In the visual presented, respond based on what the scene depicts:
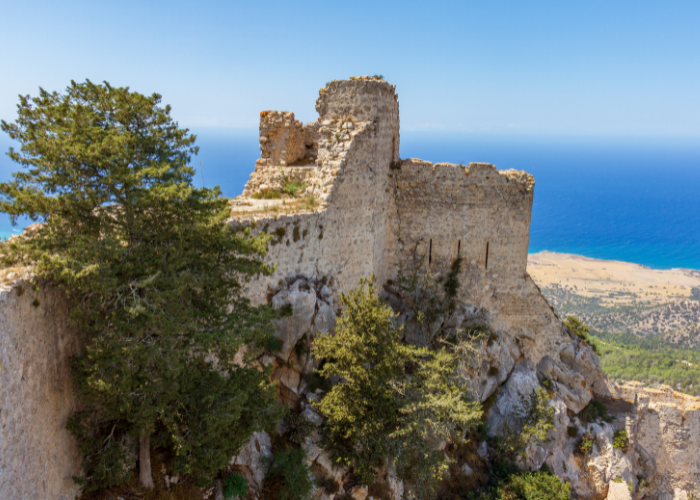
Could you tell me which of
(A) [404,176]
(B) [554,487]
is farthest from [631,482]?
(A) [404,176]

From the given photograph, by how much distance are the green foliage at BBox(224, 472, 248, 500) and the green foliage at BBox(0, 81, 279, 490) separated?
4.37 ft

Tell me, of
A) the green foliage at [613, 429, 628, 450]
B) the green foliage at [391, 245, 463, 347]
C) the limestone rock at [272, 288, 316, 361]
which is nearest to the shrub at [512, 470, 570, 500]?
the green foliage at [613, 429, 628, 450]

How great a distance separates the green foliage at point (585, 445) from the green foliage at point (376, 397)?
8.01 metres

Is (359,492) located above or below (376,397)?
below

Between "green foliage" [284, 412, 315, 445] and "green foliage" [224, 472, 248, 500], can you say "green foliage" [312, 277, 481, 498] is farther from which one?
"green foliage" [224, 472, 248, 500]

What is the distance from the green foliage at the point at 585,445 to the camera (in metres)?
17.3

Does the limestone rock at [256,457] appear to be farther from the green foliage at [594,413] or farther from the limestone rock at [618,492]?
the limestone rock at [618,492]

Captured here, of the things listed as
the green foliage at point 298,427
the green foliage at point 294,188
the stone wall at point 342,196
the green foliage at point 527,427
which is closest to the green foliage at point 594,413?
the green foliage at point 527,427

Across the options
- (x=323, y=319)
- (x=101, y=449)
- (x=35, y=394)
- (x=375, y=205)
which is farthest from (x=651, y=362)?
(x=35, y=394)

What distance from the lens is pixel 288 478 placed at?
11.1 meters

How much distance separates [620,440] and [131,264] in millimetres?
19601

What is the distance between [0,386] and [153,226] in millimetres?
3238

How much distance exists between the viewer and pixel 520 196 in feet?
53.5

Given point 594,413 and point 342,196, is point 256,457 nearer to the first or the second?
point 342,196
